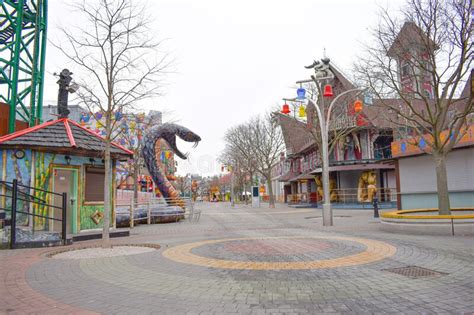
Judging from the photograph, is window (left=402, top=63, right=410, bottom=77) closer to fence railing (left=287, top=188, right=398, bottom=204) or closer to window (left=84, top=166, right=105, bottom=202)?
window (left=84, top=166, right=105, bottom=202)

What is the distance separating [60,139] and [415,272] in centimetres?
1183

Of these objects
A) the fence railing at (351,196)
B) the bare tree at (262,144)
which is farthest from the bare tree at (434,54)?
the bare tree at (262,144)

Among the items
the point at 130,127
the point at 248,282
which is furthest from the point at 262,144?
the point at 248,282

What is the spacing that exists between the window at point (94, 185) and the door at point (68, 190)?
476 mm

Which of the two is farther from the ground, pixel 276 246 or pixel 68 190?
pixel 68 190

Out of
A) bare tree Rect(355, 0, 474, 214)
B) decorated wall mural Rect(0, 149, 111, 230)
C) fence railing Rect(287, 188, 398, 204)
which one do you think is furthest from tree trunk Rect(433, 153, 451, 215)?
fence railing Rect(287, 188, 398, 204)

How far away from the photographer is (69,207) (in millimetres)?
13461

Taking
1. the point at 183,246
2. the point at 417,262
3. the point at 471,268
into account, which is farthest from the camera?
the point at 183,246

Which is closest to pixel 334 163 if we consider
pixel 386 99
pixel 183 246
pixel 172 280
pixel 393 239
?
pixel 386 99

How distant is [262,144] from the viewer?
134 ft

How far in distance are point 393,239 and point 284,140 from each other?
101ft

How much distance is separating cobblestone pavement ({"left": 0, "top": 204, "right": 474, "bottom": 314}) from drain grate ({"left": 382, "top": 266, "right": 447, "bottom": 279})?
134 millimetres

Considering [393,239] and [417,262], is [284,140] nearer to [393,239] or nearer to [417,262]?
[393,239]

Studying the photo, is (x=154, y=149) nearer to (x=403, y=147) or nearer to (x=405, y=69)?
(x=405, y=69)
